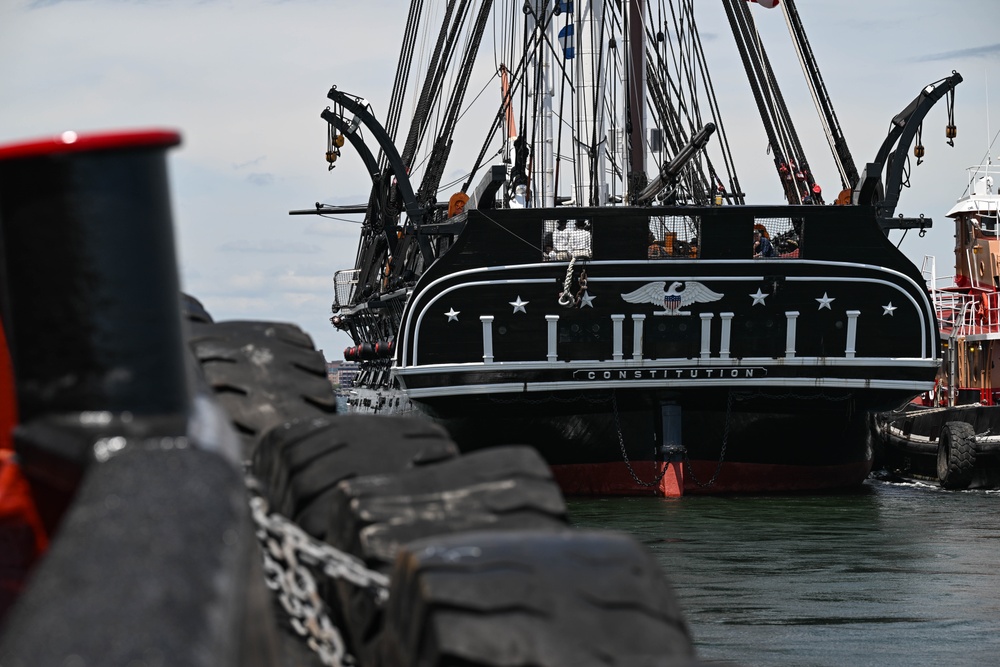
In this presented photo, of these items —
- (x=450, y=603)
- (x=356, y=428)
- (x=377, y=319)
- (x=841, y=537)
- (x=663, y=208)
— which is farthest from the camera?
(x=377, y=319)

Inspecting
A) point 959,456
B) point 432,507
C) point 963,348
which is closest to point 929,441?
point 959,456

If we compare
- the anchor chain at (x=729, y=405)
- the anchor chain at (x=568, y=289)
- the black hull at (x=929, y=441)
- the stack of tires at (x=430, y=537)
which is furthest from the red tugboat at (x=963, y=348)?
the stack of tires at (x=430, y=537)

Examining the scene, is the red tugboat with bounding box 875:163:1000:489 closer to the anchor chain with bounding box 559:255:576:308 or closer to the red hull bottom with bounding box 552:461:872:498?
the red hull bottom with bounding box 552:461:872:498

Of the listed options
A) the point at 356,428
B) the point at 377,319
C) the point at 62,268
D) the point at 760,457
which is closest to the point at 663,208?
the point at 760,457

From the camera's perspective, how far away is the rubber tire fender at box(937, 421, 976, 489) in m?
27.2

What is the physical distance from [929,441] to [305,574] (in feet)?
95.7

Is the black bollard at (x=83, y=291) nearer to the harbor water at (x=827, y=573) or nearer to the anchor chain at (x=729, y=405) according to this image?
the harbor water at (x=827, y=573)

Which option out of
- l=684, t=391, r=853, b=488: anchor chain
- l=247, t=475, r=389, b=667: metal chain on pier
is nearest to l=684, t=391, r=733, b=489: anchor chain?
l=684, t=391, r=853, b=488: anchor chain

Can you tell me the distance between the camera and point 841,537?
16672mm

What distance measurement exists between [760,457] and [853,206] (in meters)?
4.30

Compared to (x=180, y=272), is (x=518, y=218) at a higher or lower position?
higher

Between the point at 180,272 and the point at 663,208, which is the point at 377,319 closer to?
the point at 663,208

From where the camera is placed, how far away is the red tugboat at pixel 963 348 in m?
31.2

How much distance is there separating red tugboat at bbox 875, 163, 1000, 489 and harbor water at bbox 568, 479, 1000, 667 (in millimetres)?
6962
